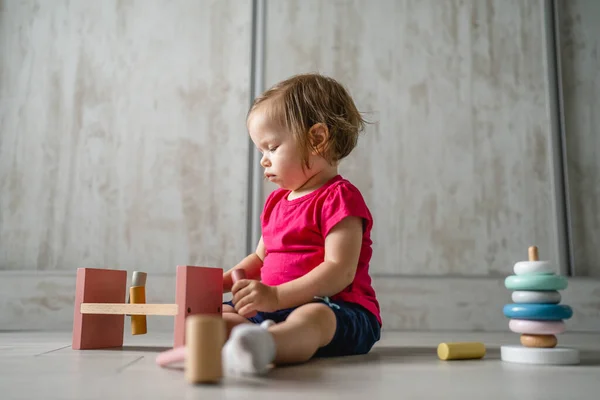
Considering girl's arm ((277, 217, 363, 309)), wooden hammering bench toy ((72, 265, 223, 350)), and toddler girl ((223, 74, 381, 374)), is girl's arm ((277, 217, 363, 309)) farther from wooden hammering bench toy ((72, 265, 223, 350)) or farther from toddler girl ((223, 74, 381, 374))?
wooden hammering bench toy ((72, 265, 223, 350))

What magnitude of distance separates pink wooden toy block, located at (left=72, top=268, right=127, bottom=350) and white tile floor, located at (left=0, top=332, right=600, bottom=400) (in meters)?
0.07

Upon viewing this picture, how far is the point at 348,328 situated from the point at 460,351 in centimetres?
19

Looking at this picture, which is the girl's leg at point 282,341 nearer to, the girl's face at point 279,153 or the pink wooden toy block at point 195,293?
the pink wooden toy block at point 195,293

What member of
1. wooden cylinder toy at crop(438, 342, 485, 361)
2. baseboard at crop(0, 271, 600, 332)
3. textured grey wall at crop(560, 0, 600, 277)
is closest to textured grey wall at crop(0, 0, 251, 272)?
baseboard at crop(0, 271, 600, 332)

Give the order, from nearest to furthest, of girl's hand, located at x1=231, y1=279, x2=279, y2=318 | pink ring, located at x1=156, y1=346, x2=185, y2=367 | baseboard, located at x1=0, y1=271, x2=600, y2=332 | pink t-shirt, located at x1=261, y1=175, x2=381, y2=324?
pink ring, located at x1=156, y1=346, x2=185, y2=367, girl's hand, located at x1=231, y1=279, x2=279, y2=318, pink t-shirt, located at x1=261, y1=175, x2=381, y2=324, baseboard, located at x1=0, y1=271, x2=600, y2=332

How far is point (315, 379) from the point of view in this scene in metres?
0.68

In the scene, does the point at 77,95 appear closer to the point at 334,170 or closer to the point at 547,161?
the point at 334,170

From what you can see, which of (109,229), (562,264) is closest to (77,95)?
(109,229)

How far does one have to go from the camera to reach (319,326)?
0.87 m

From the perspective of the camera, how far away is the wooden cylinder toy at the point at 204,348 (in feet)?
1.93

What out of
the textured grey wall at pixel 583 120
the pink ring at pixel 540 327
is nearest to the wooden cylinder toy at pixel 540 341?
the pink ring at pixel 540 327

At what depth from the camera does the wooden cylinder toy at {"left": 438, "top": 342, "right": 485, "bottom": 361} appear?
2.96ft

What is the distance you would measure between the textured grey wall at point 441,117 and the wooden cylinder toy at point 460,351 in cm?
89

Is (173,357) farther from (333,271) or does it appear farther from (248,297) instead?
(333,271)
